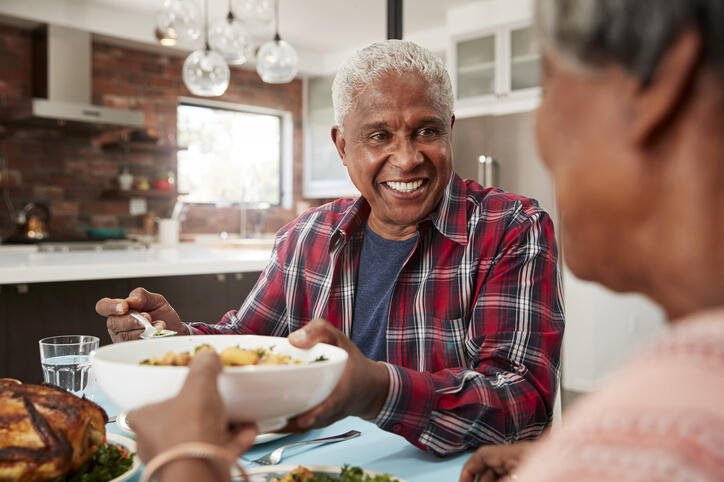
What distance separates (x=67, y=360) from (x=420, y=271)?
2.35 ft

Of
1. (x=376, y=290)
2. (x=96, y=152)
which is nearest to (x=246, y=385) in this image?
(x=376, y=290)

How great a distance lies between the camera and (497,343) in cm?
118

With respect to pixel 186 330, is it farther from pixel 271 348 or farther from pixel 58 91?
pixel 58 91

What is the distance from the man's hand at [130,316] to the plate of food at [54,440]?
1.38ft

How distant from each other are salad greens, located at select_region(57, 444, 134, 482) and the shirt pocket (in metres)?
0.68

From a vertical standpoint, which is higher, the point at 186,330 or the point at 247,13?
the point at 247,13

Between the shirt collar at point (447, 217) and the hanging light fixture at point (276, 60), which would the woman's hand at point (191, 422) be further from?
the hanging light fixture at point (276, 60)

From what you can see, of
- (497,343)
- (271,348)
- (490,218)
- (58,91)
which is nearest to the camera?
(271,348)

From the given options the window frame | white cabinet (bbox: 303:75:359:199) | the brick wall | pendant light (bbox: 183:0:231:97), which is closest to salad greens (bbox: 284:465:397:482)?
pendant light (bbox: 183:0:231:97)

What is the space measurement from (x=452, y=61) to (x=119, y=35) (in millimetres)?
2606

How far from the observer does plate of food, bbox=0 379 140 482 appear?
72 centimetres

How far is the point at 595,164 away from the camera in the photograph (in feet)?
1.34

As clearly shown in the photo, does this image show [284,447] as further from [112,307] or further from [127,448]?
[112,307]

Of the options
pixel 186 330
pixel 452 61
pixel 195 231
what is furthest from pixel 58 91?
pixel 186 330
